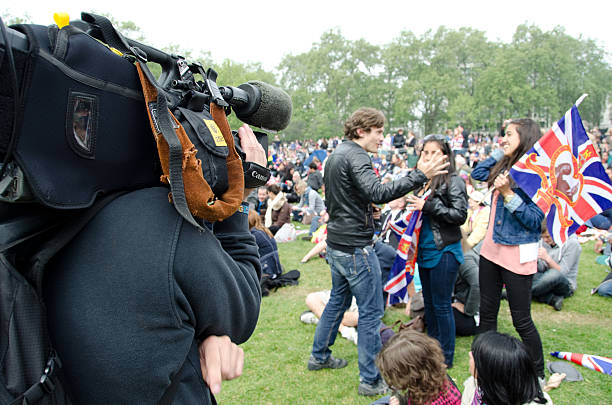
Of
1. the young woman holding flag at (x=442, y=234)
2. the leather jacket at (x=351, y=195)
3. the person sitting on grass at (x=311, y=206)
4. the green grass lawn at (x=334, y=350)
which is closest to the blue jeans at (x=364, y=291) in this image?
the leather jacket at (x=351, y=195)

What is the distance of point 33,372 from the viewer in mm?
908

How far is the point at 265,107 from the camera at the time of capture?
4.26ft

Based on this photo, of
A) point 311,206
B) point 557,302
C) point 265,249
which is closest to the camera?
point 557,302

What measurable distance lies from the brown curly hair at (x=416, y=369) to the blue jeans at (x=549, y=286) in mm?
3359

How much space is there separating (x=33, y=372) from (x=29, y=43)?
702 mm

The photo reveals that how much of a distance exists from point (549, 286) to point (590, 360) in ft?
5.28

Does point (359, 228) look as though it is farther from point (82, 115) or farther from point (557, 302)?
point (557, 302)

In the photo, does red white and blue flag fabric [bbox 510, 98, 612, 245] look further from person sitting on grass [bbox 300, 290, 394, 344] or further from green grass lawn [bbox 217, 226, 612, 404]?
person sitting on grass [bbox 300, 290, 394, 344]

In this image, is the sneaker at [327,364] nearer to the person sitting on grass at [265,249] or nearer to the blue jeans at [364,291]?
the blue jeans at [364,291]

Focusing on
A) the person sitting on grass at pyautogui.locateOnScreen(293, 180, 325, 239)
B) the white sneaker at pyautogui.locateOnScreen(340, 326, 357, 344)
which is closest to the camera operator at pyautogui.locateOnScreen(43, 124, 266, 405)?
the white sneaker at pyautogui.locateOnScreen(340, 326, 357, 344)

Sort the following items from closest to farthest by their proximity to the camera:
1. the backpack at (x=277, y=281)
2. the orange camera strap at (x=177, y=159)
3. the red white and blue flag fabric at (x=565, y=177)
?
the orange camera strap at (x=177, y=159) → the red white and blue flag fabric at (x=565, y=177) → the backpack at (x=277, y=281)

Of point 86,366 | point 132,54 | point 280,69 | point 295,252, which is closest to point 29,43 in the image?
point 132,54

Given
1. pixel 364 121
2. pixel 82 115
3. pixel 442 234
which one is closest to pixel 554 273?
pixel 442 234

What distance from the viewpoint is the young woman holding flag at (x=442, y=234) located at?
3.50 metres
